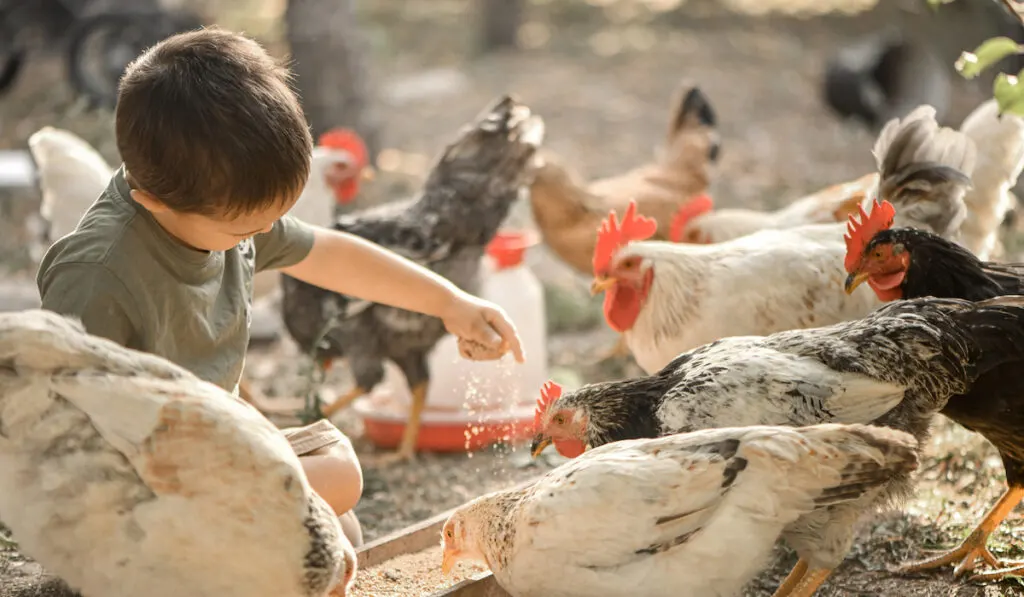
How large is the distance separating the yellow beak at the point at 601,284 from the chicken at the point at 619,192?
76.1 inches

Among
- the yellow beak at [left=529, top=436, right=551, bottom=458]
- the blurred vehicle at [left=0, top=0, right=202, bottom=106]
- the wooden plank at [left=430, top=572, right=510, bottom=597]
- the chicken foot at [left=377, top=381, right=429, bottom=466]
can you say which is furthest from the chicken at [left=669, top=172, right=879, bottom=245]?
the blurred vehicle at [left=0, top=0, right=202, bottom=106]

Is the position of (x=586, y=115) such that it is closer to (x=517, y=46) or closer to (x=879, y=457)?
(x=517, y=46)

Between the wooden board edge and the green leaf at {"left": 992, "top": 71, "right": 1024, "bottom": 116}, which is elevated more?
the green leaf at {"left": 992, "top": 71, "right": 1024, "bottom": 116}

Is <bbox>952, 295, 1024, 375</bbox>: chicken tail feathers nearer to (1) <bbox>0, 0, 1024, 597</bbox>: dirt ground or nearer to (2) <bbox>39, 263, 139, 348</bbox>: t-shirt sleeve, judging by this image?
(1) <bbox>0, 0, 1024, 597</bbox>: dirt ground

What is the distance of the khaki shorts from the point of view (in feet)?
7.95

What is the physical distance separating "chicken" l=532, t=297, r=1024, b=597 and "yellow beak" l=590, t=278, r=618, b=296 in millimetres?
802

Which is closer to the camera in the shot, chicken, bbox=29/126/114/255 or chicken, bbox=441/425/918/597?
chicken, bbox=441/425/918/597

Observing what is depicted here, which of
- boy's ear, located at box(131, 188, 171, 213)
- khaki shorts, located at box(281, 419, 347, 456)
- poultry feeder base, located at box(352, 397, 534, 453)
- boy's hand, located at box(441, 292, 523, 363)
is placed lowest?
poultry feeder base, located at box(352, 397, 534, 453)

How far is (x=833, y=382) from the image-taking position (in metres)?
2.29

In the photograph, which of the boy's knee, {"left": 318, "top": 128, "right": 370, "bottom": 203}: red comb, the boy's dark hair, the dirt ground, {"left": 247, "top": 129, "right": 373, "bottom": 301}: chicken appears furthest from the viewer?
{"left": 318, "top": 128, "right": 370, "bottom": 203}: red comb

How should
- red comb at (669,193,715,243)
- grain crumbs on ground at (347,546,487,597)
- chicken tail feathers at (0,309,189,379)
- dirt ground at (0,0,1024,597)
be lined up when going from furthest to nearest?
1. red comb at (669,193,715,243)
2. dirt ground at (0,0,1024,597)
3. grain crumbs on ground at (347,546,487,597)
4. chicken tail feathers at (0,309,189,379)

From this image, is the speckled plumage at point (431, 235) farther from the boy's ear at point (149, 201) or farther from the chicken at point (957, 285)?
the boy's ear at point (149, 201)

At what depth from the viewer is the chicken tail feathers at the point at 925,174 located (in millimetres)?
3279

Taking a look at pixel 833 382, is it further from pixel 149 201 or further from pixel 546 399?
pixel 149 201
